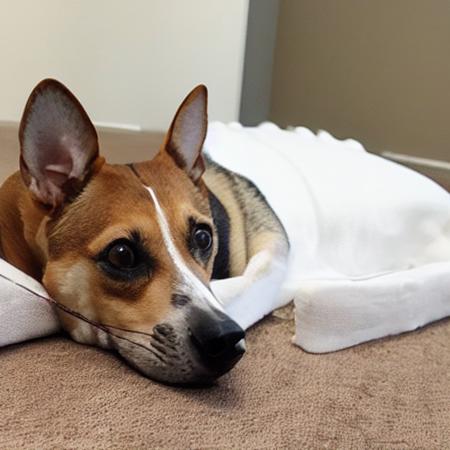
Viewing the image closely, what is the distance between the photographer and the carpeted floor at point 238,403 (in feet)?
3.31

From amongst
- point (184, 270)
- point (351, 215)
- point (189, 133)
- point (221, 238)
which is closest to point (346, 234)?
point (351, 215)

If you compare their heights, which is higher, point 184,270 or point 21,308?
point 184,270

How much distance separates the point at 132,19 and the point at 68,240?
89.8 inches

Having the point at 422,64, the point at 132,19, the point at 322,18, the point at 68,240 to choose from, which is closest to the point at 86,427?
the point at 68,240

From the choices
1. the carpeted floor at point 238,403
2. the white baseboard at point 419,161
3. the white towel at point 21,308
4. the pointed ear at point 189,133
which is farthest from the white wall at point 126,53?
the carpeted floor at point 238,403

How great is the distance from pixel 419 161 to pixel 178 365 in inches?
118

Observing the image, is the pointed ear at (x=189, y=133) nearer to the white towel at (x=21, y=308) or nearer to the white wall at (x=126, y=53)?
the white towel at (x=21, y=308)

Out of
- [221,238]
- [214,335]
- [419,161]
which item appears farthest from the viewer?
[419,161]

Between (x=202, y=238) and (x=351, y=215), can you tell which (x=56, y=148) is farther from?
(x=351, y=215)

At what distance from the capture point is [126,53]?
10.8 ft

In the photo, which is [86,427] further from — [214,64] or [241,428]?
[214,64]

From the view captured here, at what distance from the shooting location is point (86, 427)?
3.29 feet

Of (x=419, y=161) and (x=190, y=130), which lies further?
(x=419, y=161)

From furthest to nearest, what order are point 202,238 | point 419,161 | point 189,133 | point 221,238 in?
point 419,161 → point 221,238 → point 189,133 → point 202,238
